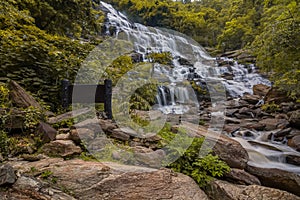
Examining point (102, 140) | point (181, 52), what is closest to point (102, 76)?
point (102, 140)

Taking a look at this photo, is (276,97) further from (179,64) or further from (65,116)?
(65,116)

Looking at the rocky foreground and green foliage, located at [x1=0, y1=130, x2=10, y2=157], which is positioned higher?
green foliage, located at [x1=0, y1=130, x2=10, y2=157]

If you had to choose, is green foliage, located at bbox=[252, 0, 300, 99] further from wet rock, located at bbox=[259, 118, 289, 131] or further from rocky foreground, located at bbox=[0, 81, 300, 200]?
rocky foreground, located at bbox=[0, 81, 300, 200]

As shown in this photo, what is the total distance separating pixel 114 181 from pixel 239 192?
4.94 ft

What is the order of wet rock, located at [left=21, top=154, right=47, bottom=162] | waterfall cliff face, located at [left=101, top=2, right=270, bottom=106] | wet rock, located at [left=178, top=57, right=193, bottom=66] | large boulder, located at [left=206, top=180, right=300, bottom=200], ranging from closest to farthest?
wet rock, located at [left=21, top=154, right=47, bottom=162], large boulder, located at [left=206, top=180, right=300, bottom=200], waterfall cliff face, located at [left=101, top=2, right=270, bottom=106], wet rock, located at [left=178, top=57, right=193, bottom=66]

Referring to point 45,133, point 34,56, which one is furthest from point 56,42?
point 45,133

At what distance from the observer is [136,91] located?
20.0ft

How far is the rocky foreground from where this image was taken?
196 cm

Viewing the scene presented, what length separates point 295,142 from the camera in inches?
231

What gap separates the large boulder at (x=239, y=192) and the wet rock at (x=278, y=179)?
54cm

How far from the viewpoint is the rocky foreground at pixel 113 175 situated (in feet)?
6.43

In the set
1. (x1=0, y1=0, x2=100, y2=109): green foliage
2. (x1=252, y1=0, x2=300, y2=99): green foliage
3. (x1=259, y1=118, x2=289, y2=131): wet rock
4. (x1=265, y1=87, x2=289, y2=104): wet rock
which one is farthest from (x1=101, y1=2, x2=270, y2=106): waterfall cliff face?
(x1=0, y1=0, x2=100, y2=109): green foliage

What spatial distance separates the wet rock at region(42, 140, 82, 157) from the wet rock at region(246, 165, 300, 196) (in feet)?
8.54

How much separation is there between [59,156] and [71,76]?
2.62 meters
